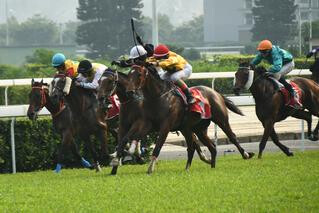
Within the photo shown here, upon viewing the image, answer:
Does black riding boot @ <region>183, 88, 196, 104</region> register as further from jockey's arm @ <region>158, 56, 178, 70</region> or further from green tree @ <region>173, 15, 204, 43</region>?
green tree @ <region>173, 15, 204, 43</region>

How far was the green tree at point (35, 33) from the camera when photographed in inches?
4774

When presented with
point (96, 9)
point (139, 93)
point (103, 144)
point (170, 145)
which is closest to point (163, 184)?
point (139, 93)

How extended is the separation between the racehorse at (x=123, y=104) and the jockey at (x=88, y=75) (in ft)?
3.07

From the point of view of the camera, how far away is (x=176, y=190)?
32.3 ft

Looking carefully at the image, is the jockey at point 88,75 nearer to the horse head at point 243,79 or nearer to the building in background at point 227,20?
the horse head at point 243,79

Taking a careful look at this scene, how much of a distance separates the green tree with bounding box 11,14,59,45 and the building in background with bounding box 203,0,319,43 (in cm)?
1949

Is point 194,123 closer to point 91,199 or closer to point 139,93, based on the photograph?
point 139,93

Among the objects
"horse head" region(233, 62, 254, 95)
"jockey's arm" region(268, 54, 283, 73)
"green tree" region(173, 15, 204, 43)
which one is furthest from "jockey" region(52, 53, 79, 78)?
"green tree" region(173, 15, 204, 43)

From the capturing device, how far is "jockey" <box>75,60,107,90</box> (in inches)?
517

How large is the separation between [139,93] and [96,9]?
59.9m

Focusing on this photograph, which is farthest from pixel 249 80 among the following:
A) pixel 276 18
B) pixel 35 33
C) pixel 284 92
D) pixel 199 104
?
pixel 35 33

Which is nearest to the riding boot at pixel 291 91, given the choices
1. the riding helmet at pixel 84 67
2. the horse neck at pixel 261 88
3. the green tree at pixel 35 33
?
the horse neck at pixel 261 88

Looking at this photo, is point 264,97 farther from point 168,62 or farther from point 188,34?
point 188,34

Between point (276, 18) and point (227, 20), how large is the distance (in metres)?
53.6
